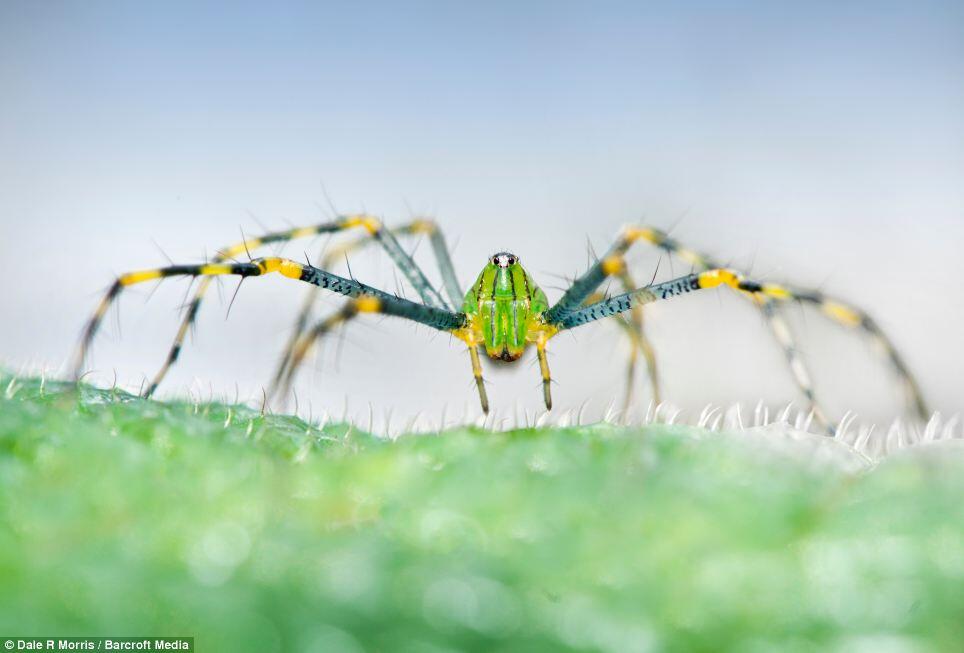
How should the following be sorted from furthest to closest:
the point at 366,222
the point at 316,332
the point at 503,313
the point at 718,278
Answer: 1. the point at 366,222
2. the point at 503,313
3. the point at 718,278
4. the point at 316,332

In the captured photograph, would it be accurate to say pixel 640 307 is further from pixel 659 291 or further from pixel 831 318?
pixel 831 318

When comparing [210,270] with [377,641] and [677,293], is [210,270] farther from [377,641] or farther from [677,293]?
[377,641]

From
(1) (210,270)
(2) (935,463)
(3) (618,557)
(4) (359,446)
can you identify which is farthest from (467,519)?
(1) (210,270)

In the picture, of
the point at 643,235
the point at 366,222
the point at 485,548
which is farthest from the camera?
the point at 366,222

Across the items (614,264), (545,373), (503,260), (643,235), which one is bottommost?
(545,373)

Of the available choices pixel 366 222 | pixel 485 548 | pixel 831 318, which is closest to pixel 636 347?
pixel 831 318

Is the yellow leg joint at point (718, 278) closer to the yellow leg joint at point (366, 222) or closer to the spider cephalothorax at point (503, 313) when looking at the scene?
the spider cephalothorax at point (503, 313)

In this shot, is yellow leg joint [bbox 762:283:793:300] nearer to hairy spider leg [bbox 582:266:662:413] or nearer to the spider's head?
hairy spider leg [bbox 582:266:662:413]
